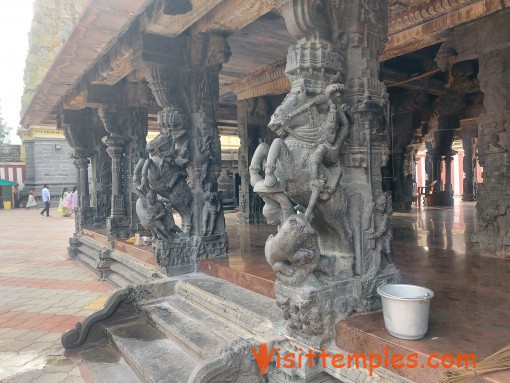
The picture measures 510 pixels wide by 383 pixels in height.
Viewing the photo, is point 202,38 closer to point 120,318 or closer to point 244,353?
point 120,318

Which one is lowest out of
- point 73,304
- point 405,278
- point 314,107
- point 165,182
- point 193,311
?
point 73,304

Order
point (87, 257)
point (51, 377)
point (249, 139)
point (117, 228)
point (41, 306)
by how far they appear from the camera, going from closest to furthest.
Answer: point (51, 377) → point (41, 306) → point (117, 228) → point (87, 257) → point (249, 139)

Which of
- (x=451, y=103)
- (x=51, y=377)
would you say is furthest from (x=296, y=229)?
(x=451, y=103)

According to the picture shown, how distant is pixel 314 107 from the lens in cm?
254

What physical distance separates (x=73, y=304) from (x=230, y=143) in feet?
52.1

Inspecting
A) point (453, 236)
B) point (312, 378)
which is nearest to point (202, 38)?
point (312, 378)

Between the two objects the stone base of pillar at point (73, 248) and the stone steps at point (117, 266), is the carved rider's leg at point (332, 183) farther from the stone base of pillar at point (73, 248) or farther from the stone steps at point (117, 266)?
the stone base of pillar at point (73, 248)

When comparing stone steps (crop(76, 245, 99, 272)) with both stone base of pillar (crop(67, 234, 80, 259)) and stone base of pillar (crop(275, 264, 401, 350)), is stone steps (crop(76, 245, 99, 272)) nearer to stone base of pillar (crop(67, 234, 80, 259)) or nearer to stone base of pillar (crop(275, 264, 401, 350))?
stone base of pillar (crop(67, 234, 80, 259))

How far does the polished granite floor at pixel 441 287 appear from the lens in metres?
2.07

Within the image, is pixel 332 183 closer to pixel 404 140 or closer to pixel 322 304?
pixel 322 304

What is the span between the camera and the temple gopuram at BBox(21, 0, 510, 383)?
2.48 m

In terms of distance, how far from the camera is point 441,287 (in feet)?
10.1

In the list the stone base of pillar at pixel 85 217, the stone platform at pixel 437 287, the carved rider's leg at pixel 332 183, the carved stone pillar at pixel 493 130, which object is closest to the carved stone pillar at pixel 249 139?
the stone platform at pixel 437 287

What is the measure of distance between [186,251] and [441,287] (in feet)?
9.45
